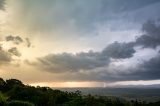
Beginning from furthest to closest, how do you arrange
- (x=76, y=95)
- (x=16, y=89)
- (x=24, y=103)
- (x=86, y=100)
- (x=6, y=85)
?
(x=6, y=85), (x=16, y=89), (x=76, y=95), (x=86, y=100), (x=24, y=103)

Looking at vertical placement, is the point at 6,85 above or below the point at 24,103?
above

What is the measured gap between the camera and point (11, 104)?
89.9 ft

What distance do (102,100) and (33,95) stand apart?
6518mm

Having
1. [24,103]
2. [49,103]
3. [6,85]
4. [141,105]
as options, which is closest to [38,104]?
[49,103]

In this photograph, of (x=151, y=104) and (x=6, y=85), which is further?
(x=6, y=85)

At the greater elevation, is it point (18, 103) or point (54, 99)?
point (54, 99)

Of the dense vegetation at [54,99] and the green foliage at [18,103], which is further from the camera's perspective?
the dense vegetation at [54,99]

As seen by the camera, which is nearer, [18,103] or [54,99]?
[18,103]

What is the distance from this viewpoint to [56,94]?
32.6 m

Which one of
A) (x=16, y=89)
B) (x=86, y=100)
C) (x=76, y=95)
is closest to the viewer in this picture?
(x=86, y=100)

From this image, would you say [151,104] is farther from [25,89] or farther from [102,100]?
[25,89]

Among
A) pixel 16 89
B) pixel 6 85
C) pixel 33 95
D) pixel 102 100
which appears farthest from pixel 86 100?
pixel 6 85

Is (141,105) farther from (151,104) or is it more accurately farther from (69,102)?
(69,102)

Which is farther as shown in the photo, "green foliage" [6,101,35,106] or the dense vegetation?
the dense vegetation
